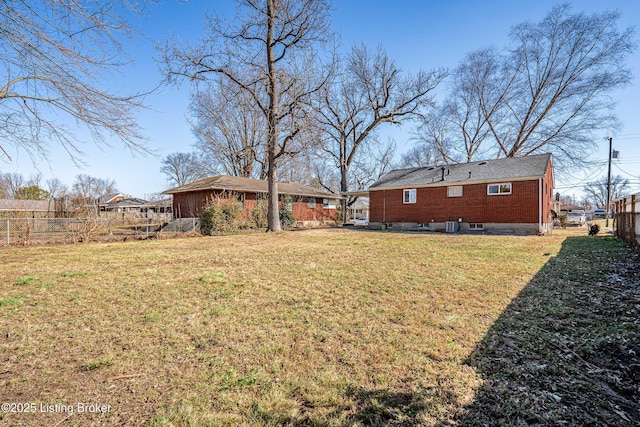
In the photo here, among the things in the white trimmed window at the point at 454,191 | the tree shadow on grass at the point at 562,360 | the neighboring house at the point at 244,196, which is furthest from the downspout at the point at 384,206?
the tree shadow on grass at the point at 562,360

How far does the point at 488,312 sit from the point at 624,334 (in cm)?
142

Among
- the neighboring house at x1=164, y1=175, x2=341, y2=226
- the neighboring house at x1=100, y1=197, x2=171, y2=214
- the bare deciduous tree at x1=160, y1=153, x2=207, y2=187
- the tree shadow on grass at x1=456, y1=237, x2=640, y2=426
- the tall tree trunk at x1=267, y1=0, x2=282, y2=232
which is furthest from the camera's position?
the bare deciduous tree at x1=160, y1=153, x2=207, y2=187

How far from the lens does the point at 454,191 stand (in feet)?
59.7

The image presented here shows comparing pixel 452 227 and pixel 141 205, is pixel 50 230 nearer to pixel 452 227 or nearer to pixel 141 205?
pixel 452 227

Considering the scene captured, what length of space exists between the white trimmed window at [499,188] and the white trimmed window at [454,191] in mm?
1587

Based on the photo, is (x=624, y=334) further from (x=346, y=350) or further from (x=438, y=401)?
(x=346, y=350)

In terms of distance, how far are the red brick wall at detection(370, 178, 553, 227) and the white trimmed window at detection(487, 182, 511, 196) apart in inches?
7.1

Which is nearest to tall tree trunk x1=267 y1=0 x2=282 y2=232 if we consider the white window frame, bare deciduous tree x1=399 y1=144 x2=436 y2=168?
the white window frame

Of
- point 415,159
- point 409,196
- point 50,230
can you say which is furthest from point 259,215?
point 415,159

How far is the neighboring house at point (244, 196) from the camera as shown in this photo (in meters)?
19.6

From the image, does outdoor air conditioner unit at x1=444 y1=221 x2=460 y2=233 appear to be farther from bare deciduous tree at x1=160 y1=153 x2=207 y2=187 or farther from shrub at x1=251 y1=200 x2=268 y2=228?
bare deciduous tree at x1=160 y1=153 x2=207 y2=187

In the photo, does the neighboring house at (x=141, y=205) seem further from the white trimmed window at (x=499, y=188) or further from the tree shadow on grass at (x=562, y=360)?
the tree shadow on grass at (x=562, y=360)

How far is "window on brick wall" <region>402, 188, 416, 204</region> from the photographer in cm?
2000

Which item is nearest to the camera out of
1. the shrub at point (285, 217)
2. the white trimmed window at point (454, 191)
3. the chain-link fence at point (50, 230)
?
the chain-link fence at point (50, 230)
